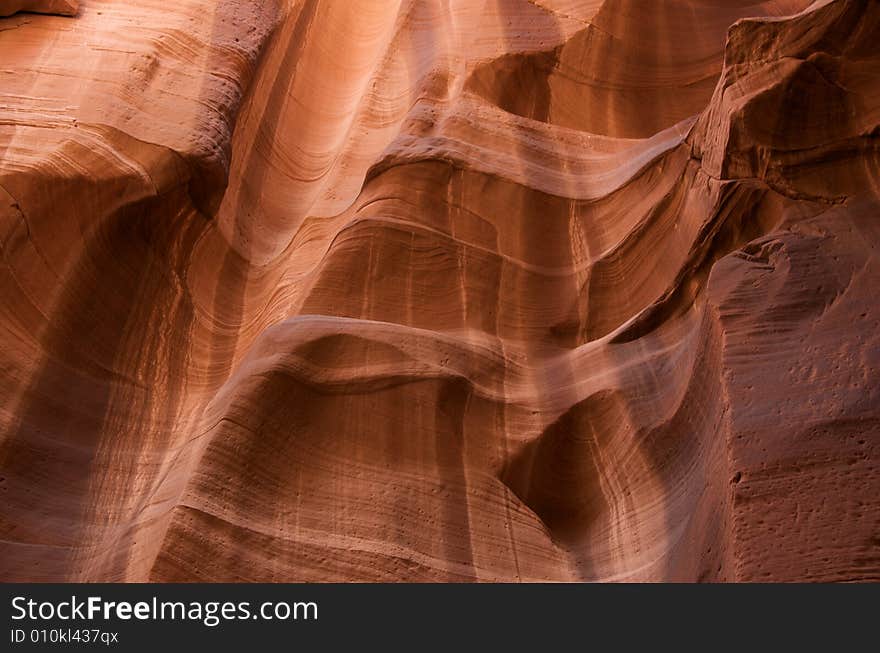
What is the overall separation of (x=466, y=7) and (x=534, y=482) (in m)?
4.18

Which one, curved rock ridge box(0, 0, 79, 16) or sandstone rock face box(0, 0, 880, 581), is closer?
sandstone rock face box(0, 0, 880, 581)

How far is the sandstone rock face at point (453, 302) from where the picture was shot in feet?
16.3

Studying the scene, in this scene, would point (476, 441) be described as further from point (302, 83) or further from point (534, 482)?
point (302, 83)

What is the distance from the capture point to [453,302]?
6.35 meters

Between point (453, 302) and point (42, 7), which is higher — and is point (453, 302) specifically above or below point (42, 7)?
below

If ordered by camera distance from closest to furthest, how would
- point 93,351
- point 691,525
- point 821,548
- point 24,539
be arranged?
point 821,548
point 691,525
point 24,539
point 93,351

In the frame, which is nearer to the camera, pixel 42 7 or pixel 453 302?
pixel 453 302

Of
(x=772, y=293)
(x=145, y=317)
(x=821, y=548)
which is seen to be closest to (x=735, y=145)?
(x=772, y=293)

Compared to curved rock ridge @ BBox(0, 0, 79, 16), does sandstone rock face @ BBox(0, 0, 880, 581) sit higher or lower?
lower

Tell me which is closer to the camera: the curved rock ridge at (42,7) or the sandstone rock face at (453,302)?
the sandstone rock face at (453,302)

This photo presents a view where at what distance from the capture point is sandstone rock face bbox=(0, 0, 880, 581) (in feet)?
16.3

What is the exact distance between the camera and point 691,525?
4.85 m

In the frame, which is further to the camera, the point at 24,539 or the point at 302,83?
the point at 302,83

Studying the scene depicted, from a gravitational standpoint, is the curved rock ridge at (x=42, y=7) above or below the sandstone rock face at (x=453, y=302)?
above
